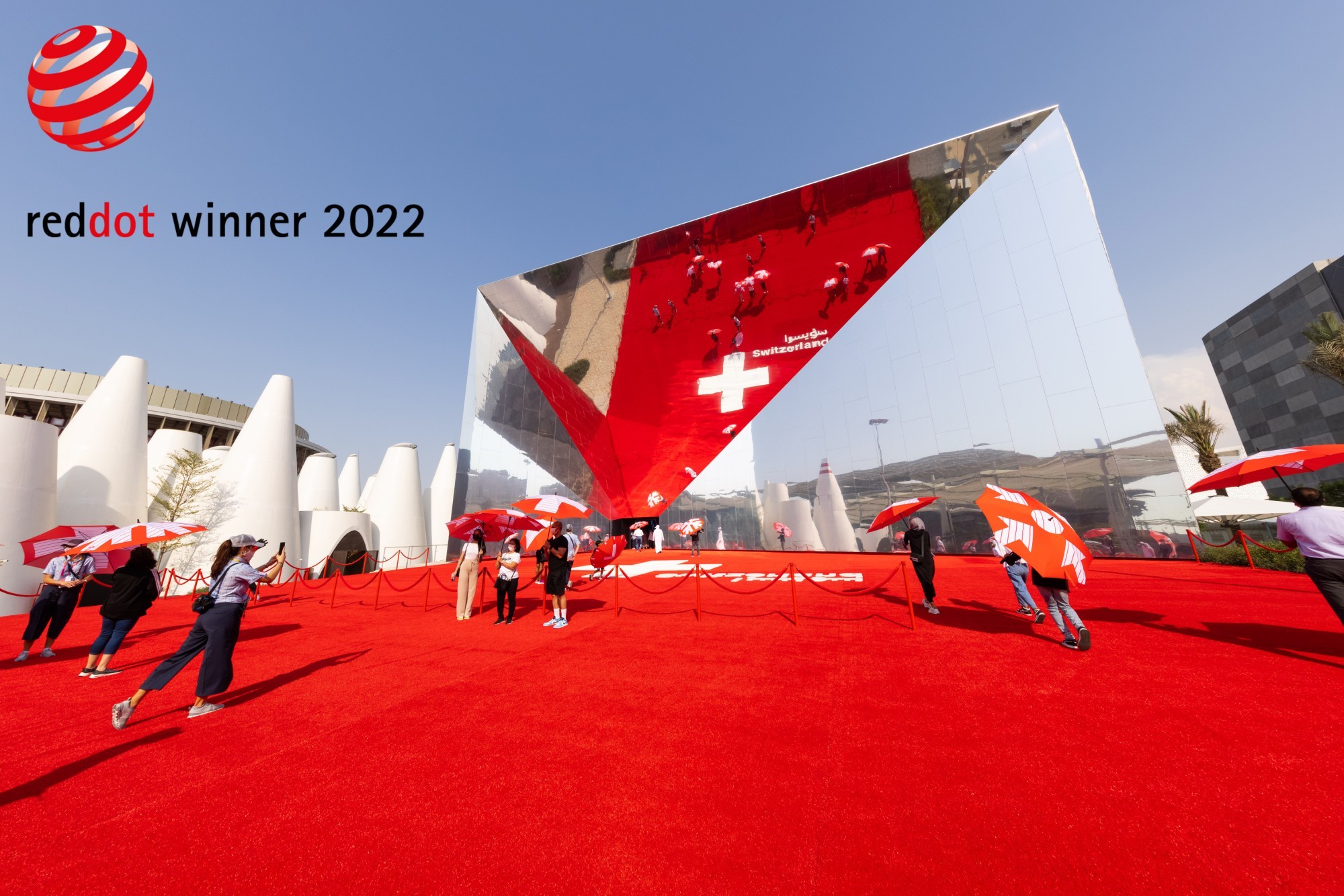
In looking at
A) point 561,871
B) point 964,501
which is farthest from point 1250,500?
point 561,871

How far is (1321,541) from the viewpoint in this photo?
15.7 ft

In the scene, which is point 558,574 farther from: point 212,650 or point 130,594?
point 130,594

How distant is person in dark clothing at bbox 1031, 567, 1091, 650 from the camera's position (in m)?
5.62

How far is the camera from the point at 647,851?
2.49 m

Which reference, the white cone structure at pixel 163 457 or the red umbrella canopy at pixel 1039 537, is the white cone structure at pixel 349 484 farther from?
the red umbrella canopy at pixel 1039 537

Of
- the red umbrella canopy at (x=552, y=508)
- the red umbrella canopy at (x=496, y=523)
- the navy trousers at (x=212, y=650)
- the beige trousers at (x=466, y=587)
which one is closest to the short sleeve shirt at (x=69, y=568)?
the navy trousers at (x=212, y=650)

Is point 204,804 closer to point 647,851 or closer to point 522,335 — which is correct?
point 647,851

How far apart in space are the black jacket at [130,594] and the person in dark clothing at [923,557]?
10449 mm

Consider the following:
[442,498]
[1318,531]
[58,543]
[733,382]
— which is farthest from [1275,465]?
[442,498]

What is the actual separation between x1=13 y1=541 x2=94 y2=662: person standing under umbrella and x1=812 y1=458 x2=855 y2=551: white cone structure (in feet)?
64.8

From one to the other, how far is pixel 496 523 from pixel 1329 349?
2872 cm

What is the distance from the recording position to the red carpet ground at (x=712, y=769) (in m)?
2.37

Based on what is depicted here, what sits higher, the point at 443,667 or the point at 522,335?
the point at 522,335

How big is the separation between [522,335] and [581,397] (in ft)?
15.9
